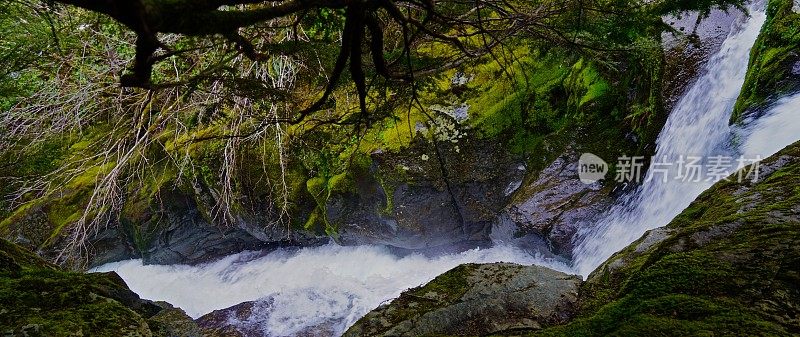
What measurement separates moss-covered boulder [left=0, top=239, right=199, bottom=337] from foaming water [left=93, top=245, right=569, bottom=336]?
11.3ft

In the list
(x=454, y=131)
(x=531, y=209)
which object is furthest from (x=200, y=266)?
(x=531, y=209)

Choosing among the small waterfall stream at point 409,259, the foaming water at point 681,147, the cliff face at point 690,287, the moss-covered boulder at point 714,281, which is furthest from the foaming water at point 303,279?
the moss-covered boulder at point 714,281

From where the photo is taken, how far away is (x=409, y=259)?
6859 millimetres

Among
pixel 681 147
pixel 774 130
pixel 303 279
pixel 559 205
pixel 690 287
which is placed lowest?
pixel 303 279

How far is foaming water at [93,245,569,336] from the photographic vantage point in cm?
591

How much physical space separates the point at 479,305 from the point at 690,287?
93 cm

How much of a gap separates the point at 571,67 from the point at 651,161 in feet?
4.98

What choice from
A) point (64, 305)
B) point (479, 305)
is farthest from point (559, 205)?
point (64, 305)

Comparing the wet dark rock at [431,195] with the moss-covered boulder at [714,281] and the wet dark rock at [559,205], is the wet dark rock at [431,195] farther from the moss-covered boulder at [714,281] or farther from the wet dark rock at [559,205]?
the moss-covered boulder at [714,281]

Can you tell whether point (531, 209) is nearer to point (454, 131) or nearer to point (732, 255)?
point (454, 131)

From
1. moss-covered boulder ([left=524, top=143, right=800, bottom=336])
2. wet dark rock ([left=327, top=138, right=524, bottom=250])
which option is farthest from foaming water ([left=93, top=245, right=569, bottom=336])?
moss-covered boulder ([left=524, top=143, right=800, bottom=336])

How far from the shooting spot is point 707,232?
2193mm

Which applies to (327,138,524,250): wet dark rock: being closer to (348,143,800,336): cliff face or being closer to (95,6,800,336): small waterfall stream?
(95,6,800,336): small waterfall stream

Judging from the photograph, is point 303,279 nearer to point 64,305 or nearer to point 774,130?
point 64,305
